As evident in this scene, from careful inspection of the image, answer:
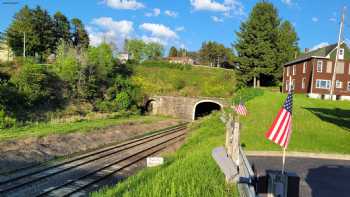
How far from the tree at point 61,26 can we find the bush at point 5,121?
181ft

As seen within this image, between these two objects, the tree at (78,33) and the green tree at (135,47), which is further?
the green tree at (135,47)

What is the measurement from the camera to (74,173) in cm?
1716

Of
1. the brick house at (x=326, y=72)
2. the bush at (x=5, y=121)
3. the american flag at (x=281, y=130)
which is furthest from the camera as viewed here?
the brick house at (x=326, y=72)

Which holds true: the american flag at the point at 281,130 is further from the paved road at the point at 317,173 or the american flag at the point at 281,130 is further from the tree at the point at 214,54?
the tree at the point at 214,54

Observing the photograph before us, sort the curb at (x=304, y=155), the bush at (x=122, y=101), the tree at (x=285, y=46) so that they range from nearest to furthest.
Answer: the curb at (x=304, y=155)
the bush at (x=122, y=101)
the tree at (x=285, y=46)

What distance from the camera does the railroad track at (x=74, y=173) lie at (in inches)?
546

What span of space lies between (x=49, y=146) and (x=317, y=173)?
18726 mm

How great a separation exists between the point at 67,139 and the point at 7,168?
854 centimetres

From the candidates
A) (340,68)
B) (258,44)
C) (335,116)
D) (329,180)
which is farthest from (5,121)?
(340,68)

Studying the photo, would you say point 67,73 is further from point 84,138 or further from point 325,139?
point 325,139

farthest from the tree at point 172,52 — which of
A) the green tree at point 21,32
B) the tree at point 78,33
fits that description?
the green tree at point 21,32

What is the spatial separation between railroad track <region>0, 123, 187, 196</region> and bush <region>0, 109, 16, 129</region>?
11.2m

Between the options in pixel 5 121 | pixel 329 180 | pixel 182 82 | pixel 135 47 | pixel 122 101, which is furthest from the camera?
pixel 135 47

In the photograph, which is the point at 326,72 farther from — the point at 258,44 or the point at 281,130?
the point at 281,130
